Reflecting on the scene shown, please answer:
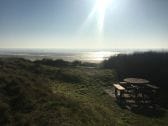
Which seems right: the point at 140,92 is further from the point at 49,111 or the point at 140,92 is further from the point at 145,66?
the point at 145,66

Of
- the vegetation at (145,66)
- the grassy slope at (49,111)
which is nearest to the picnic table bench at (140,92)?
the grassy slope at (49,111)

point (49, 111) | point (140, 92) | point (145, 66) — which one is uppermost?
point (145, 66)

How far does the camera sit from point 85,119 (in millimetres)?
8734

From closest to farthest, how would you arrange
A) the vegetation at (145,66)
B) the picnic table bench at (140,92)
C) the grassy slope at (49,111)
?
1. the grassy slope at (49,111)
2. the picnic table bench at (140,92)
3. the vegetation at (145,66)

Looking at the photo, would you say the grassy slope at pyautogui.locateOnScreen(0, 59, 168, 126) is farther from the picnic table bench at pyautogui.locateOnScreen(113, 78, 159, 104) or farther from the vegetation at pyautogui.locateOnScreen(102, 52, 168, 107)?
the vegetation at pyautogui.locateOnScreen(102, 52, 168, 107)

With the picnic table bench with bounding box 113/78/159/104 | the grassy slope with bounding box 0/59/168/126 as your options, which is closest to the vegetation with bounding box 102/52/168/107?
the picnic table bench with bounding box 113/78/159/104

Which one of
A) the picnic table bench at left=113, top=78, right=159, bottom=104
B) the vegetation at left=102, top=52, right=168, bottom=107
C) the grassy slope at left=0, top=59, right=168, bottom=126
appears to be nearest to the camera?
the grassy slope at left=0, top=59, right=168, bottom=126

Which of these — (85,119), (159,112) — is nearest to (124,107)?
(159,112)

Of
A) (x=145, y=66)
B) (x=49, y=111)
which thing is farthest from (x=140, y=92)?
(x=145, y=66)

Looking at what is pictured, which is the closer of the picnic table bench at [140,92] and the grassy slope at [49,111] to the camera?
the grassy slope at [49,111]

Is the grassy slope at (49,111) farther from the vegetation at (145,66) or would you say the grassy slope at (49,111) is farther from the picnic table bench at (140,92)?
the vegetation at (145,66)

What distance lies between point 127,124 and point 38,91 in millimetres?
4557

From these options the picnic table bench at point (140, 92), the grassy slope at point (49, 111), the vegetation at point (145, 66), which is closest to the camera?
the grassy slope at point (49, 111)

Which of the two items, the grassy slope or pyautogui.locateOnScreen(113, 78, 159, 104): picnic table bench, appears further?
pyautogui.locateOnScreen(113, 78, 159, 104): picnic table bench
